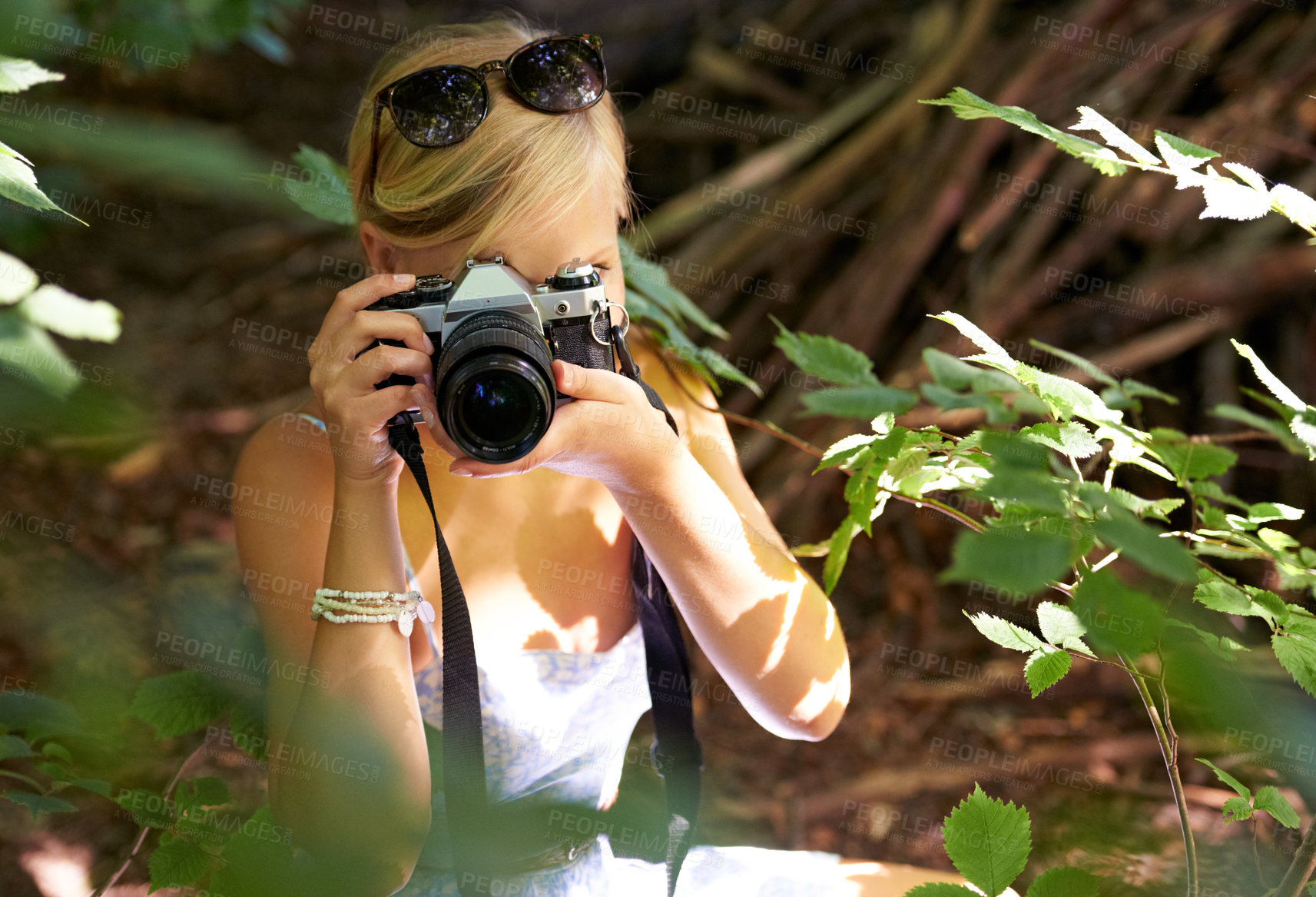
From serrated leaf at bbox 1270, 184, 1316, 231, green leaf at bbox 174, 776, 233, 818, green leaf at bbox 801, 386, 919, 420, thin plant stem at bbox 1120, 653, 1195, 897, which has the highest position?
serrated leaf at bbox 1270, 184, 1316, 231

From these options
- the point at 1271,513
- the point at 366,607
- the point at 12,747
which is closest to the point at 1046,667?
the point at 1271,513

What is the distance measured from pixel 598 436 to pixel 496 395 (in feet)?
0.33

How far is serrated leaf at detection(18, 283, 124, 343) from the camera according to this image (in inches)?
27.5

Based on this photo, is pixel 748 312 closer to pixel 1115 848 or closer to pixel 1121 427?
pixel 1115 848

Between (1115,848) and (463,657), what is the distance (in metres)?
1.19

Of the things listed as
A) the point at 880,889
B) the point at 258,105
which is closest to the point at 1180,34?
the point at 880,889

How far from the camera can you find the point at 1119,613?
43 cm

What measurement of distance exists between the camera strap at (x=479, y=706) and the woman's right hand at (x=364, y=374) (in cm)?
3

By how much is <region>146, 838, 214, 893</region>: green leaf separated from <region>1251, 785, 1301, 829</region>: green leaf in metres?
0.89

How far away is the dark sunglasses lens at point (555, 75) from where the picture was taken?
2.97 ft

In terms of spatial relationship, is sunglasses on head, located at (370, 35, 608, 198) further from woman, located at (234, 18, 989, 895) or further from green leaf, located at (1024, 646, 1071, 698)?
green leaf, located at (1024, 646, 1071, 698)

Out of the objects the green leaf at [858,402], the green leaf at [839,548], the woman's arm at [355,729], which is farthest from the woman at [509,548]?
the green leaf at [858,402]

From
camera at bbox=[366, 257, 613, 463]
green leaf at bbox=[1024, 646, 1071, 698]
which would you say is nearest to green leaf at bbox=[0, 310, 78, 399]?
camera at bbox=[366, 257, 613, 463]

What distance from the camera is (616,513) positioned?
3.74 feet
